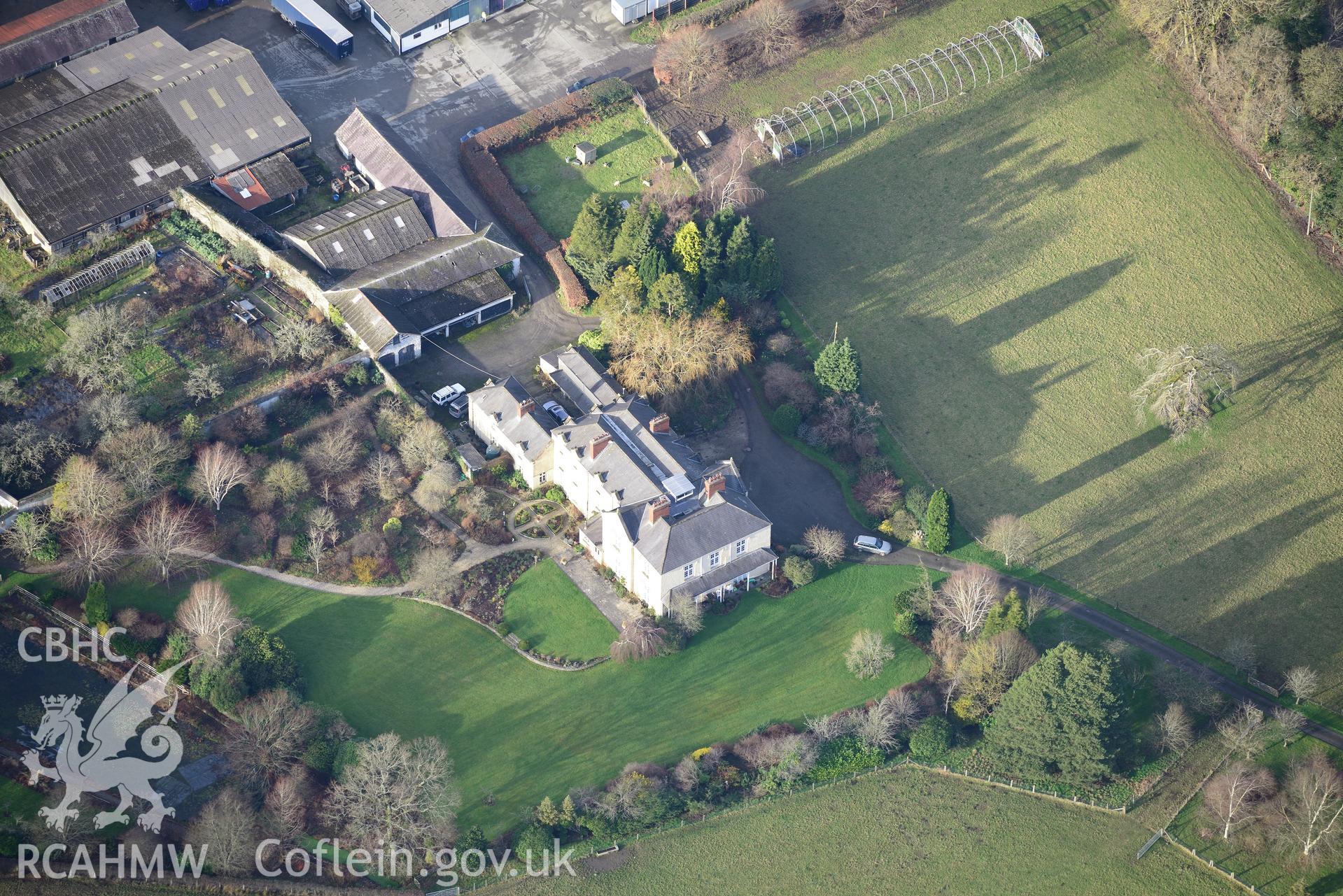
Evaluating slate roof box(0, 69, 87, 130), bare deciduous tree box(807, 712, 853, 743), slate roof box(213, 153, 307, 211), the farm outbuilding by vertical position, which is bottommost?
bare deciduous tree box(807, 712, 853, 743)

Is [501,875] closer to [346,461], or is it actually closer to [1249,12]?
[346,461]

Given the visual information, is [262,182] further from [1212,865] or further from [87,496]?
[1212,865]

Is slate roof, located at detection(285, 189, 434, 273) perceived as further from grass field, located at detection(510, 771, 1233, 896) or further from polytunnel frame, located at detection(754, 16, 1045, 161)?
grass field, located at detection(510, 771, 1233, 896)

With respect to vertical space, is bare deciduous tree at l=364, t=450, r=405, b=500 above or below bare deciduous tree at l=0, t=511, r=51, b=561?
above

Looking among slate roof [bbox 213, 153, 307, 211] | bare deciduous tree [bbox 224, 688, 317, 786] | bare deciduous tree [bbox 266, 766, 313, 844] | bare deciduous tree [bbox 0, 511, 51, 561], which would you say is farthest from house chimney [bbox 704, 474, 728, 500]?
slate roof [bbox 213, 153, 307, 211]

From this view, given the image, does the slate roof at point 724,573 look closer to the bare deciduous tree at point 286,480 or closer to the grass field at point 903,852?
the grass field at point 903,852

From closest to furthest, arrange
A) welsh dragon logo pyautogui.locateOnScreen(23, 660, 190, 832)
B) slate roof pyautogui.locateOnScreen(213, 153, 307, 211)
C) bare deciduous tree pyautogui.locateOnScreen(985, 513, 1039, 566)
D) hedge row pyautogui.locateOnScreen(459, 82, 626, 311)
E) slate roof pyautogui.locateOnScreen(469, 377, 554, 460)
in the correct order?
welsh dragon logo pyautogui.locateOnScreen(23, 660, 190, 832)
bare deciduous tree pyautogui.locateOnScreen(985, 513, 1039, 566)
slate roof pyautogui.locateOnScreen(469, 377, 554, 460)
hedge row pyautogui.locateOnScreen(459, 82, 626, 311)
slate roof pyautogui.locateOnScreen(213, 153, 307, 211)

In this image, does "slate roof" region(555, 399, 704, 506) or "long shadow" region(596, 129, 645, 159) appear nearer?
"slate roof" region(555, 399, 704, 506)

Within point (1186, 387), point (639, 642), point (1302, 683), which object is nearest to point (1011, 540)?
point (1186, 387)
